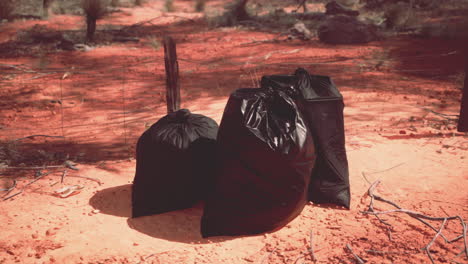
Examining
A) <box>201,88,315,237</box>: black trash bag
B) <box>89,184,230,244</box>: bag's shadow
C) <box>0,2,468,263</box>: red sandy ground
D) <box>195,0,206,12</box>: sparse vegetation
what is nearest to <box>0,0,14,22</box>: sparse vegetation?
<box>0,2,468,263</box>: red sandy ground

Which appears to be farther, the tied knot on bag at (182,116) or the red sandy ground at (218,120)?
the tied knot on bag at (182,116)

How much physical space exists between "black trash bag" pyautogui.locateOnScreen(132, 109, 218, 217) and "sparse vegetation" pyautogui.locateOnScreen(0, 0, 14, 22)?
11011 millimetres

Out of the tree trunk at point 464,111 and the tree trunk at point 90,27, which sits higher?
the tree trunk at point 90,27

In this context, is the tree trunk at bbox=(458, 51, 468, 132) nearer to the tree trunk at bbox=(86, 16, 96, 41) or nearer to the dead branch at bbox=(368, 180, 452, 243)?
the dead branch at bbox=(368, 180, 452, 243)

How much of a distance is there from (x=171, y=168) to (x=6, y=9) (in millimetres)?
11491

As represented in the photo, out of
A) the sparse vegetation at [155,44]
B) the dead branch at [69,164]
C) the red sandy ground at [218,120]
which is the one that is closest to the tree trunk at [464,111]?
the red sandy ground at [218,120]

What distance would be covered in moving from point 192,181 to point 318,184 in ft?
3.06

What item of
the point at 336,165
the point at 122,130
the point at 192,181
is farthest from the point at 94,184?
the point at 336,165

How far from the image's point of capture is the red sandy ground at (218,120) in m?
2.59

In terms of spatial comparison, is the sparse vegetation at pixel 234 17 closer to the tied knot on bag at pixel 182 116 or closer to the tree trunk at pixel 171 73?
the tree trunk at pixel 171 73

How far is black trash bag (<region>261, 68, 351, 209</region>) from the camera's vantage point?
9.64 ft

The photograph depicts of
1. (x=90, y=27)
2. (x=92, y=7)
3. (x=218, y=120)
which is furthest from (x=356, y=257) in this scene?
(x=90, y=27)

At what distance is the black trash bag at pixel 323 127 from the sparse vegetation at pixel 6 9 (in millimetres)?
11401

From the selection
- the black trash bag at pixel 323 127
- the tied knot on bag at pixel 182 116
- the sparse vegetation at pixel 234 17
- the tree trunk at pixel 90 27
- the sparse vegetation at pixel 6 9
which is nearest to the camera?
the black trash bag at pixel 323 127
